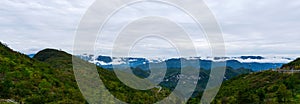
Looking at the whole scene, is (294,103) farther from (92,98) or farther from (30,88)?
(30,88)

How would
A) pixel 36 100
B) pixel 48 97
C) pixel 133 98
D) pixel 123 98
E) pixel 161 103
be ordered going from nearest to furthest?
pixel 36 100 < pixel 48 97 < pixel 123 98 < pixel 133 98 < pixel 161 103

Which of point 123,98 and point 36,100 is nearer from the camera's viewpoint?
point 36,100

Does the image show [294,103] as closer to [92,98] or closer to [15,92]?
[92,98]

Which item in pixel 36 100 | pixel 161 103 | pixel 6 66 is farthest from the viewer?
pixel 161 103

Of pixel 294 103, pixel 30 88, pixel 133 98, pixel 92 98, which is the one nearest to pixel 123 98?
pixel 133 98

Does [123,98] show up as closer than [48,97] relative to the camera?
No

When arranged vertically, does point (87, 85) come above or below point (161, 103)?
above

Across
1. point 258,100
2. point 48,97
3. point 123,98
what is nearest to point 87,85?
point 123,98

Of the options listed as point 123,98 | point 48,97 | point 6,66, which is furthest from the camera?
point 123,98

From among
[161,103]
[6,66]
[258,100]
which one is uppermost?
[6,66]
